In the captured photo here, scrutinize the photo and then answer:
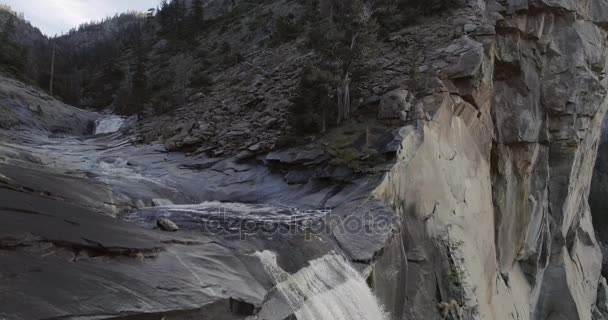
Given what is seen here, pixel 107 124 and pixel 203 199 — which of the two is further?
pixel 107 124

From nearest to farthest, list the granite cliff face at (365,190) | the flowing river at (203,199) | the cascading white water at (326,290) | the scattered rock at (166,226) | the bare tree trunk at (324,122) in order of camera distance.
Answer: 1. the granite cliff face at (365,190)
2. the cascading white water at (326,290)
3. the flowing river at (203,199)
4. the scattered rock at (166,226)
5. the bare tree trunk at (324,122)

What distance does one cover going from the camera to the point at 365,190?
1098cm

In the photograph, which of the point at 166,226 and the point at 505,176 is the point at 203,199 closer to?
the point at 166,226

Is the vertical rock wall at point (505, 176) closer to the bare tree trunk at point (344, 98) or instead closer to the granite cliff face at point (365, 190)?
the granite cliff face at point (365, 190)

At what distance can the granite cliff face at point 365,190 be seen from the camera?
579 cm

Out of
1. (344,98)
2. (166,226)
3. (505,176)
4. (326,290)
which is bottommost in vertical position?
(326,290)

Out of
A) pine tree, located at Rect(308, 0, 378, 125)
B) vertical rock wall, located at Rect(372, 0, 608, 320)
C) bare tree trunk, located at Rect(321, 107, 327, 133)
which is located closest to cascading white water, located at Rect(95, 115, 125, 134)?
pine tree, located at Rect(308, 0, 378, 125)

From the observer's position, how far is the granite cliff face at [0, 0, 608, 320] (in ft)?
19.0

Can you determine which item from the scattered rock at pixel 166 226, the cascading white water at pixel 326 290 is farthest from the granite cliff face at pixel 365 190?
the scattered rock at pixel 166 226

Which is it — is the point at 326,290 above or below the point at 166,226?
below

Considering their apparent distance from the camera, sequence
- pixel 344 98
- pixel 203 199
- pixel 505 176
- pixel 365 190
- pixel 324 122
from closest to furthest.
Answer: pixel 365 190 → pixel 203 199 → pixel 324 122 → pixel 344 98 → pixel 505 176

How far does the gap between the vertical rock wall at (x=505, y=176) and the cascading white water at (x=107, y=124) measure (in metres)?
18.4

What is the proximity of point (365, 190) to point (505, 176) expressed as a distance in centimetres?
855

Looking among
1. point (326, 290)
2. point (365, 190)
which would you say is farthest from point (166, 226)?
point (365, 190)
